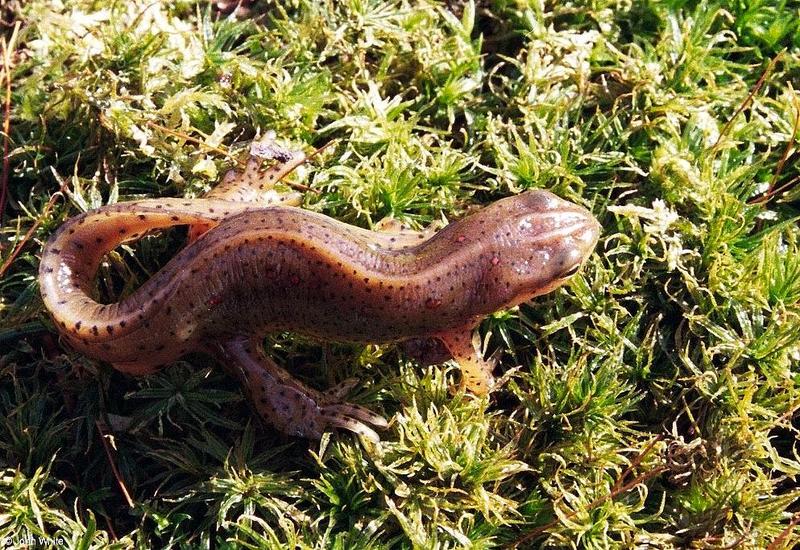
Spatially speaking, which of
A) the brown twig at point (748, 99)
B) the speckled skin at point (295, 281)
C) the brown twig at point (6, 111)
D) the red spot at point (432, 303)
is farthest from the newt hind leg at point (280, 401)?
the brown twig at point (748, 99)

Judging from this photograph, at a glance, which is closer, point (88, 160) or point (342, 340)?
point (342, 340)

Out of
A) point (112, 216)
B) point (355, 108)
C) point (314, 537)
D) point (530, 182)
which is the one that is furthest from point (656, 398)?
point (112, 216)

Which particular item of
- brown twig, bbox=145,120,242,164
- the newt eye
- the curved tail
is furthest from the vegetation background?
the newt eye

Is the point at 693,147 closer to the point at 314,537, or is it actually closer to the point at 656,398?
the point at 656,398

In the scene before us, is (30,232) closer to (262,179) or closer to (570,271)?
(262,179)

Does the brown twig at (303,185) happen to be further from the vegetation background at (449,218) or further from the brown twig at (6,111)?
the brown twig at (6,111)
